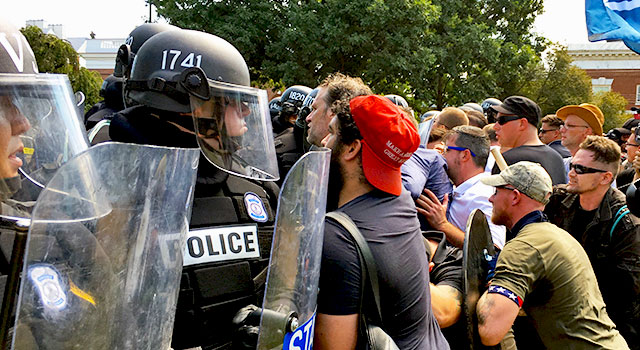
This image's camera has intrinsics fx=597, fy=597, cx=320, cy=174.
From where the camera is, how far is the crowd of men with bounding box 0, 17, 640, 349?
2.04m

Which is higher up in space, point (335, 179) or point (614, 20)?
point (614, 20)

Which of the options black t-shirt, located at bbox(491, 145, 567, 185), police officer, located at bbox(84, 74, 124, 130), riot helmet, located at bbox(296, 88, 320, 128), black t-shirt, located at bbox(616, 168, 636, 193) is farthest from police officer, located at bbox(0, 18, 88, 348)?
black t-shirt, located at bbox(616, 168, 636, 193)

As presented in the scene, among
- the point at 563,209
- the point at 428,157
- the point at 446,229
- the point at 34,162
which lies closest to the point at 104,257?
the point at 34,162

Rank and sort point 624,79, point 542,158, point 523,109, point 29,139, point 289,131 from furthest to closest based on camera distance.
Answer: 1. point 624,79
2. point 289,131
3. point 523,109
4. point 542,158
5. point 29,139

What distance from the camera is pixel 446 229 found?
3377mm

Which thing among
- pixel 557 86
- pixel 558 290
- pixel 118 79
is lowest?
pixel 557 86

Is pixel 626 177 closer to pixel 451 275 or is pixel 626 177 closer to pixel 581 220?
pixel 581 220

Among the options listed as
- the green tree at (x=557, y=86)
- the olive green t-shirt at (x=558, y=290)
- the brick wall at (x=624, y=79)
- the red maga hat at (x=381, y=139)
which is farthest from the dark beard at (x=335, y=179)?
the brick wall at (x=624, y=79)

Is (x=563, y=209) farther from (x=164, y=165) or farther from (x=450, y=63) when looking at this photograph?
(x=450, y=63)

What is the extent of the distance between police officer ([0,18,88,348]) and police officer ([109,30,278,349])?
0.54 metres

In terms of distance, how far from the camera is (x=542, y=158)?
4906 mm

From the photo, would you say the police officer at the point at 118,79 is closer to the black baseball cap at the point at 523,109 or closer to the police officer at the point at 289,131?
the police officer at the point at 289,131

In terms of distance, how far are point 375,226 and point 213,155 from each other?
632 mm

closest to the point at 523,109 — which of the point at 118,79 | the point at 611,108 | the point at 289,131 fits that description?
the point at 289,131
